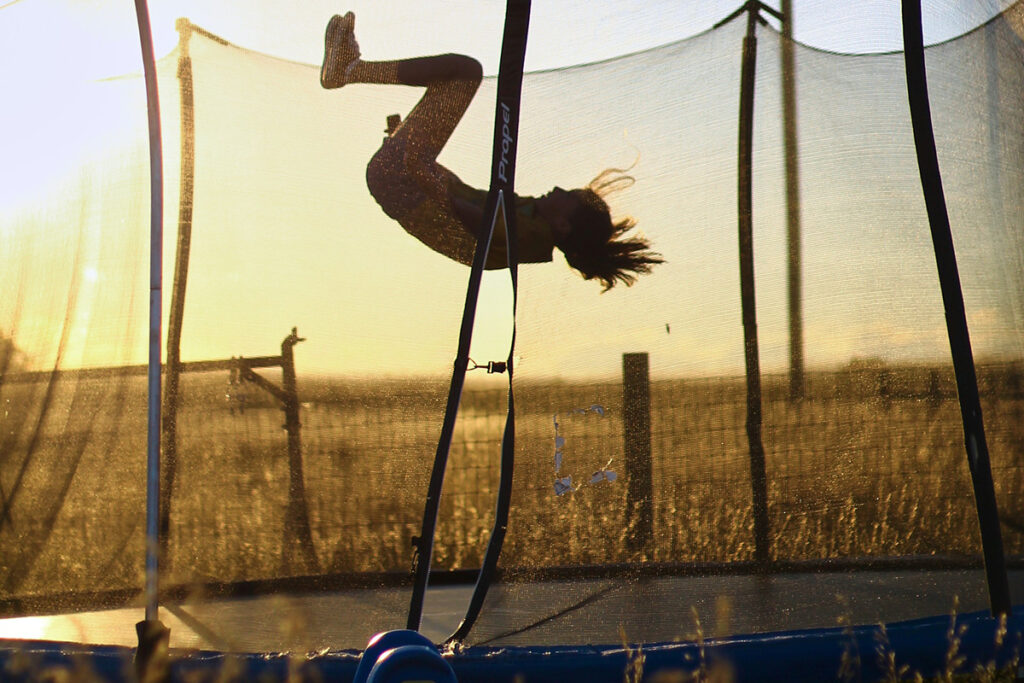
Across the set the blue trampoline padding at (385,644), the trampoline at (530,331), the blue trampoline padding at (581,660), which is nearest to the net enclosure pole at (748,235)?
the trampoline at (530,331)

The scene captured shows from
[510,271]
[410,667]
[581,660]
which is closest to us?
[410,667]

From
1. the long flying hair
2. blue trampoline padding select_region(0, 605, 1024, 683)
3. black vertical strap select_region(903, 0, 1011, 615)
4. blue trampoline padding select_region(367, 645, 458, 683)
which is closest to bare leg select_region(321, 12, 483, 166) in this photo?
the long flying hair

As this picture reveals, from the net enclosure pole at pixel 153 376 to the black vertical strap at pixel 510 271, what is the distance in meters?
0.45

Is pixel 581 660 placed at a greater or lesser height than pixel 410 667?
lesser

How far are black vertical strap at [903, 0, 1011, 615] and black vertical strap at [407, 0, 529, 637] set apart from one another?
751mm

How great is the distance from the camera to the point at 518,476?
76.2 inches

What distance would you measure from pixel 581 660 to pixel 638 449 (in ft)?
1.37

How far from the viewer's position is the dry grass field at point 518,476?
192 centimetres

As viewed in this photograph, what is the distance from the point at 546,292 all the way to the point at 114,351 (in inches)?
34.3

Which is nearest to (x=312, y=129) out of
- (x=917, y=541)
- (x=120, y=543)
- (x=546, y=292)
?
(x=546, y=292)

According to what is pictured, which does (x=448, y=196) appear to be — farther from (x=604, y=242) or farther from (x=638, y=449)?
(x=638, y=449)

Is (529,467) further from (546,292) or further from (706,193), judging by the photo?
(706,193)

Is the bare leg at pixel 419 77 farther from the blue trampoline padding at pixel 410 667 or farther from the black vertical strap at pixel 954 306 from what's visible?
the blue trampoline padding at pixel 410 667

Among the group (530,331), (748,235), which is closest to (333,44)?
(530,331)
